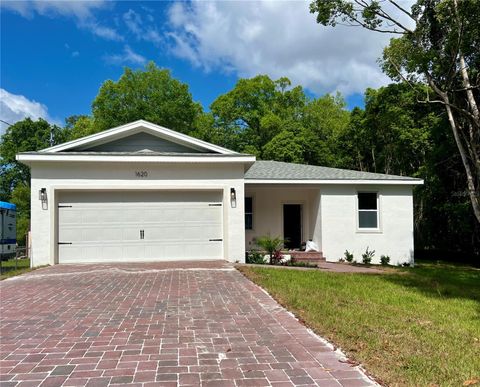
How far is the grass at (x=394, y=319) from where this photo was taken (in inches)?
158

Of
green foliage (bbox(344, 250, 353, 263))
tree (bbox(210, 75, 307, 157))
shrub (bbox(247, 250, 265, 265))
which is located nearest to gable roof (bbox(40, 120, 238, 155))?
shrub (bbox(247, 250, 265, 265))

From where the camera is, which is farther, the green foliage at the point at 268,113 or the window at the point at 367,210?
the green foliage at the point at 268,113

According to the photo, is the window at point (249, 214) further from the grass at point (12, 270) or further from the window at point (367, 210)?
the grass at point (12, 270)

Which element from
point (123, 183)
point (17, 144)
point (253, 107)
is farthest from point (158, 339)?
point (17, 144)

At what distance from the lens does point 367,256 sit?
51.9ft

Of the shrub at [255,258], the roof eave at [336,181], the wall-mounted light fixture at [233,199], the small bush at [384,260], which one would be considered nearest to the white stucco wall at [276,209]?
the roof eave at [336,181]

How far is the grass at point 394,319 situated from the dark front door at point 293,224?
6.56 m

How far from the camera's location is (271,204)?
16.9 m

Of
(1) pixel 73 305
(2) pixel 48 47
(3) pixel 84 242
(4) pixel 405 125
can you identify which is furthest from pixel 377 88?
(1) pixel 73 305

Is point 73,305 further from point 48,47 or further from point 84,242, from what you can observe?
point 48,47

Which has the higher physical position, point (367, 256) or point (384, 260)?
point (367, 256)

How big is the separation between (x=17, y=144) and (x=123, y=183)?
3794 centimetres

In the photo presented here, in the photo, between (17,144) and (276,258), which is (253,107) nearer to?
(17,144)

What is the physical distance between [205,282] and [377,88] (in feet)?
77.5
